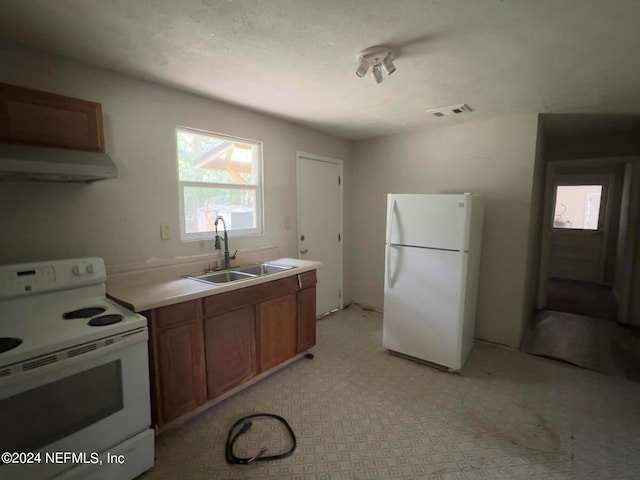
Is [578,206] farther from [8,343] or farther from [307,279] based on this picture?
[8,343]

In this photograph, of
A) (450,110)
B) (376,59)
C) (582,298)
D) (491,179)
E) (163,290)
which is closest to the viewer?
(376,59)

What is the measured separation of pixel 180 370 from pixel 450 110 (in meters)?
3.07

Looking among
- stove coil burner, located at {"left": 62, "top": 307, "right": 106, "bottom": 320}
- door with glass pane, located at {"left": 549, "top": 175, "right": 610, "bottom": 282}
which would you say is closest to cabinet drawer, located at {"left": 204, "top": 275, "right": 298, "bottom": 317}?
stove coil burner, located at {"left": 62, "top": 307, "right": 106, "bottom": 320}

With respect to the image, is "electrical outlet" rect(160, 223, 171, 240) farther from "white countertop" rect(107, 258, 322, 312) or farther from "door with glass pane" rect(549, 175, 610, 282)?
"door with glass pane" rect(549, 175, 610, 282)

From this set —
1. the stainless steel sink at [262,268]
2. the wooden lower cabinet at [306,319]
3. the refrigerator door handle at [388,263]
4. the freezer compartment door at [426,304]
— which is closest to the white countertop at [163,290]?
the stainless steel sink at [262,268]

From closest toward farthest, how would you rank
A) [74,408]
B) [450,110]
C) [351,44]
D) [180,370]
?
[74,408], [351,44], [180,370], [450,110]

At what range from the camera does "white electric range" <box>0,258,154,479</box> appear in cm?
125

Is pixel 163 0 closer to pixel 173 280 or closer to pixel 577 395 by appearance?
pixel 173 280

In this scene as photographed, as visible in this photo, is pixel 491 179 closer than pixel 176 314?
No

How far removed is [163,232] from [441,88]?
95.2 inches

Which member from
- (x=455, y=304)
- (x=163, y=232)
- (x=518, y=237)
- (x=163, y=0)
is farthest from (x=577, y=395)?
(x=163, y=0)

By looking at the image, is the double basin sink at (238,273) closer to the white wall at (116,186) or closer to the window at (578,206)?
the white wall at (116,186)

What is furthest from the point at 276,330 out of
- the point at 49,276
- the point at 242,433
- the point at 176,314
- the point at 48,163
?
the point at 48,163

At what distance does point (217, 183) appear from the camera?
8.89 feet
